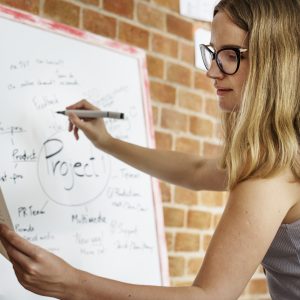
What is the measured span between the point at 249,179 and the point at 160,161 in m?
0.55

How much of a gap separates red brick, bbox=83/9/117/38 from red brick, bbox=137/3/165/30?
0.44 feet

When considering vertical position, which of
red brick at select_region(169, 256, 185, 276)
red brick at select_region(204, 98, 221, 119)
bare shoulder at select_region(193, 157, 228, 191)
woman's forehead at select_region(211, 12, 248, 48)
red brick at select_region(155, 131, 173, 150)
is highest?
woman's forehead at select_region(211, 12, 248, 48)

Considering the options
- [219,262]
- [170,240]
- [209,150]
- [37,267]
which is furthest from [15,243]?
[209,150]

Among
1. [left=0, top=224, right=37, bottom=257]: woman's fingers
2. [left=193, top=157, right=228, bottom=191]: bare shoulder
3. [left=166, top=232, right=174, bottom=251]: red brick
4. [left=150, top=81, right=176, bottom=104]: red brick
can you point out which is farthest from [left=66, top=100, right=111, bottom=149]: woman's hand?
[left=0, top=224, right=37, bottom=257]: woman's fingers

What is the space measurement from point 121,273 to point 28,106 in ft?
1.78

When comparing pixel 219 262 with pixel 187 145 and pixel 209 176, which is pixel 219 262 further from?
pixel 187 145

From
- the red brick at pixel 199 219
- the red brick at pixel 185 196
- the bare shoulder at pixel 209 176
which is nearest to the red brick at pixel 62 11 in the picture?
the bare shoulder at pixel 209 176

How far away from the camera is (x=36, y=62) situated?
1.46 meters

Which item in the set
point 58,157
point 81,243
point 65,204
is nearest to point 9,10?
point 58,157

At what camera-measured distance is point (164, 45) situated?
6.27 ft

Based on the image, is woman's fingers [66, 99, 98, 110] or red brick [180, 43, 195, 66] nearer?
woman's fingers [66, 99, 98, 110]

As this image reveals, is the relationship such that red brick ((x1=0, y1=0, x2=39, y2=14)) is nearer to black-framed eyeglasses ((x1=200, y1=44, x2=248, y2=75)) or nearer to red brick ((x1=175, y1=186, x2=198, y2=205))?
black-framed eyeglasses ((x1=200, y1=44, x2=248, y2=75))

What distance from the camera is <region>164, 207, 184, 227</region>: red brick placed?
1853 millimetres

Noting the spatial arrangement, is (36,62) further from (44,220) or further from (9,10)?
(44,220)
